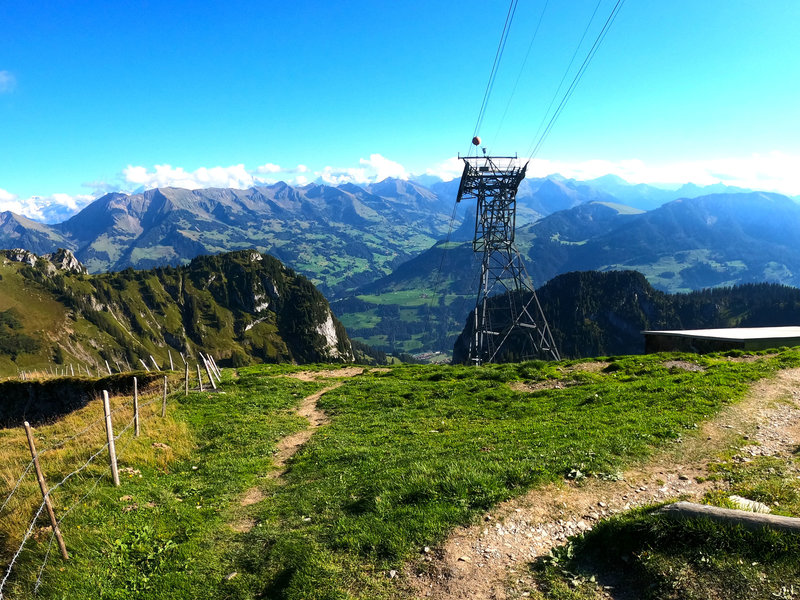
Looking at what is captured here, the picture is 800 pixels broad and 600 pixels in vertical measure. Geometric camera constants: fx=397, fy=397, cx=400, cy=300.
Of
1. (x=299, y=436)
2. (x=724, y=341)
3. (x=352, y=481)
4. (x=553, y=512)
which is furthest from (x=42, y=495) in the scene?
(x=724, y=341)

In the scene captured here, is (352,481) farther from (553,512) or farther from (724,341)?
(724,341)

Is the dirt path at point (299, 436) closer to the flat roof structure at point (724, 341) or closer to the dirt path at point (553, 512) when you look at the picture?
the dirt path at point (553, 512)

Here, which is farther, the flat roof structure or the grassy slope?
the flat roof structure

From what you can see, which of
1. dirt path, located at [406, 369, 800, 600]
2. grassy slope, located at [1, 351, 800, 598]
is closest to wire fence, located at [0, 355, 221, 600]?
grassy slope, located at [1, 351, 800, 598]

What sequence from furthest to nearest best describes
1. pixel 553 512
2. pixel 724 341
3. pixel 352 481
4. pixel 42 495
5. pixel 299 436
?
1. pixel 724 341
2. pixel 299 436
3. pixel 352 481
4. pixel 42 495
5. pixel 553 512

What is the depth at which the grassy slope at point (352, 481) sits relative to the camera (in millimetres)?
8656

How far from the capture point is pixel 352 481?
1264 centimetres

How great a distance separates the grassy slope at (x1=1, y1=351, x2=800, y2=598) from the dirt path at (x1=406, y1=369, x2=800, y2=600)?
0.47 metres

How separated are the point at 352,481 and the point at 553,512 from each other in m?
6.08

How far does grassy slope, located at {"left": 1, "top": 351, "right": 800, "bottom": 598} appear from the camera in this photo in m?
8.66

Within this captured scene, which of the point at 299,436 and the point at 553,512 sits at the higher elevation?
the point at 553,512

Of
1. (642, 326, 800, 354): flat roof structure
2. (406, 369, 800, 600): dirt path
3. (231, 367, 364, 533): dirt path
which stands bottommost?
(231, 367, 364, 533): dirt path

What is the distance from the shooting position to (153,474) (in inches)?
563

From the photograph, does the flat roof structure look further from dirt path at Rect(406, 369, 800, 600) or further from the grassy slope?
dirt path at Rect(406, 369, 800, 600)
